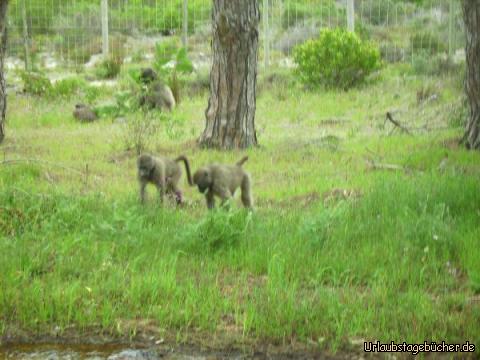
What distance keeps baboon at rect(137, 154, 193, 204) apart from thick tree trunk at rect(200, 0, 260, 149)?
3.53 metres

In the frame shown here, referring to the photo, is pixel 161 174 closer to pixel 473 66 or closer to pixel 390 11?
pixel 473 66

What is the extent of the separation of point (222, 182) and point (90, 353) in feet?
12.3

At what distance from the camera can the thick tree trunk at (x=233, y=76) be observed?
13188 millimetres

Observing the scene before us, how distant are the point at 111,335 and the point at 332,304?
172 cm

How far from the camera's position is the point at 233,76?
44.0ft

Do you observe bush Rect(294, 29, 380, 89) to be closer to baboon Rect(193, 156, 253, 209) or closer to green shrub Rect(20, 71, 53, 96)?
green shrub Rect(20, 71, 53, 96)

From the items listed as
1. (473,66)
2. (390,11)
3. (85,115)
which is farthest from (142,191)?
(390,11)

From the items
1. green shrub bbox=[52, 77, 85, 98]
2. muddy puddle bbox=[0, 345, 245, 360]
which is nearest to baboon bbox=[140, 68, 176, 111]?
green shrub bbox=[52, 77, 85, 98]

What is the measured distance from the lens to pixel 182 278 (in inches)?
270

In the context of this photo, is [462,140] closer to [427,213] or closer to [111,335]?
[427,213]

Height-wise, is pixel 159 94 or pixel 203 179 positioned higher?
pixel 159 94

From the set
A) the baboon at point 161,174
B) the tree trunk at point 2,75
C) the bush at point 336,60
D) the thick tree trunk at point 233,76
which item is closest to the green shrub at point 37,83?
the tree trunk at point 2,75

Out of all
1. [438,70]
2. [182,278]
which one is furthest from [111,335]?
[438,70]

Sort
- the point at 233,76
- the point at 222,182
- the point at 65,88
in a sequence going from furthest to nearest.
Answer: the point at 65,88, the point at 233,76, the point at 222,182
